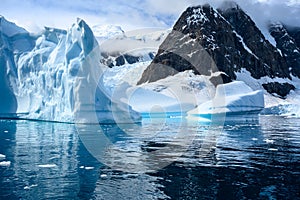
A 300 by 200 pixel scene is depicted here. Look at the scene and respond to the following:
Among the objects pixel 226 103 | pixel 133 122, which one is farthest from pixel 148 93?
pixel 133 122

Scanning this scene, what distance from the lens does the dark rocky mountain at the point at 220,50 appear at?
12050 centimetres

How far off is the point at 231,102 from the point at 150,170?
126ft

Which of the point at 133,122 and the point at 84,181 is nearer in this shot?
the point at 84,181

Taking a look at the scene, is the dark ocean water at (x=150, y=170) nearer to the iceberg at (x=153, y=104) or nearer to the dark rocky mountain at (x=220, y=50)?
the iceberg at (x=153, y=104)

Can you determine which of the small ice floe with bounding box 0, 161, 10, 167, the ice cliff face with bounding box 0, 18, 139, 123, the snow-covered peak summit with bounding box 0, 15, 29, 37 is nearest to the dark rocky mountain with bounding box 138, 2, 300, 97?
the snow-covered peak summit with bounding box 0, 15, 29, 37

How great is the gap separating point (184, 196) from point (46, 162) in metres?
7.89

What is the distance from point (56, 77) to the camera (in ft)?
132

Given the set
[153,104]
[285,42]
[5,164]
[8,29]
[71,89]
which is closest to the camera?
[5,164]

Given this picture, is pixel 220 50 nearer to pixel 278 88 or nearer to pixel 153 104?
pixel 278 88

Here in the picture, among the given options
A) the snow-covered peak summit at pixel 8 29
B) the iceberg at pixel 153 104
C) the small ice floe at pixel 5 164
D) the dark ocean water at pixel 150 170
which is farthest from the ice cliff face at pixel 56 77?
the small ice floe at pixel 5 164

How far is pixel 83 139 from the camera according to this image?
2522 centimetres

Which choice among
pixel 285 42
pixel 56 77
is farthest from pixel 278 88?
pixel 56 77

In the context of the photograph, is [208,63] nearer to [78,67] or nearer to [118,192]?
[78,67]

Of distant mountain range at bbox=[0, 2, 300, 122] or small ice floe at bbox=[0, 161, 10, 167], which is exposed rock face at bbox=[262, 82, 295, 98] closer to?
distant mountain range at bbox=[0, 2, 300, 122]
